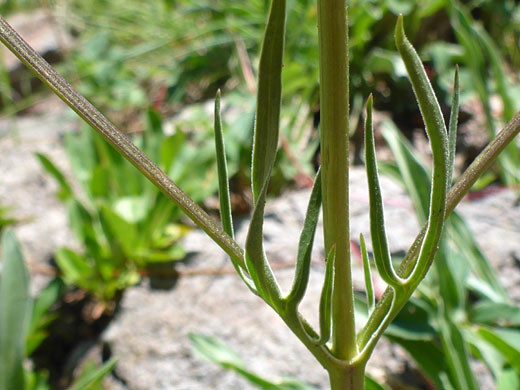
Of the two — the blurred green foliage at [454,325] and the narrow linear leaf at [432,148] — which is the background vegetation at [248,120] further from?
the narrow linear leaf at [432,148]

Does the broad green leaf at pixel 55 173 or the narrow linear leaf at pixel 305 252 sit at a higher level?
the narrow linear leaf at pixel 305 252

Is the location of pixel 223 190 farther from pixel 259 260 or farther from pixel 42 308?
pixel 42 308

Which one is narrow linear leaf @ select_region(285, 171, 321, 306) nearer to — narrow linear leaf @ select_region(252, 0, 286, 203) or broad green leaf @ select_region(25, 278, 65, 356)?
narrow linear leaf @ select_region(252, 0, 286, 203)

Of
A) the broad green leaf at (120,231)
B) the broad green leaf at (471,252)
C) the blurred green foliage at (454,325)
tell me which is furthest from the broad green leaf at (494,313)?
the broad green leaf at (120,231)

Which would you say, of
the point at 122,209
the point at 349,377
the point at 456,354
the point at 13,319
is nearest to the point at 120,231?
the point at 122,209

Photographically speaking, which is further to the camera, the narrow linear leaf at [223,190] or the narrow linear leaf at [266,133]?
the narrow linear leaf at [223,190]

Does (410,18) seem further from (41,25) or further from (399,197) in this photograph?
(41,25)
